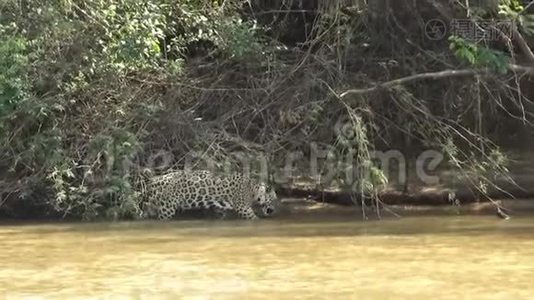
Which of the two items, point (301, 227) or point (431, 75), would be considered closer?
point (301, 227)

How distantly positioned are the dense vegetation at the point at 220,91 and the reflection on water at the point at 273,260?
90 cm

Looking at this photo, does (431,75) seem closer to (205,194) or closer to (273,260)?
(205,194)

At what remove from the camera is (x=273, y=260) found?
764 cm

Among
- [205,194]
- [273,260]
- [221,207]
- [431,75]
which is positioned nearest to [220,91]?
[205,194]

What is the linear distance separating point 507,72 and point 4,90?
5.65 meters

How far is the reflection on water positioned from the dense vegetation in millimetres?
903

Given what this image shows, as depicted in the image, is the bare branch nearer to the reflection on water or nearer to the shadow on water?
the shadow on water

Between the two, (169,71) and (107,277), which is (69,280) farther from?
(169,71)

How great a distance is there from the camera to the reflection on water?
6363mm

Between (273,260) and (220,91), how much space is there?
183 inches

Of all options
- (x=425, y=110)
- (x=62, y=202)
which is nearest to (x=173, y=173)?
(x=62, y=202)

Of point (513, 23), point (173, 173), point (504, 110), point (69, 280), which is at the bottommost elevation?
point (69, 280)

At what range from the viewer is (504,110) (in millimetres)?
12422

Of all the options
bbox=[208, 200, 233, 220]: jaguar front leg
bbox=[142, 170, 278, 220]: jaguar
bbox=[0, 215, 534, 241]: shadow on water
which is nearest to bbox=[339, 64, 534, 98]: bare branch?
bbox=[0, 215, 534, 241]: shadow on water
